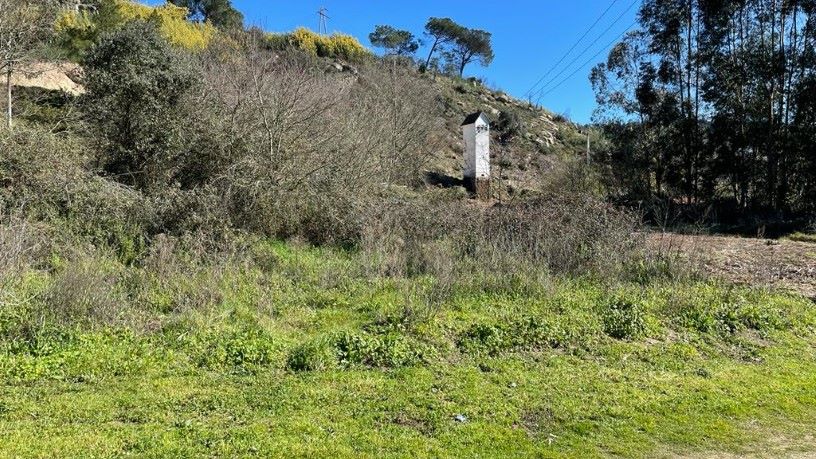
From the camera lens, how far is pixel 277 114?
12.1 meters

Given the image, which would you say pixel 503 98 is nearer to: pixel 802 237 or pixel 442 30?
pixel 442 30

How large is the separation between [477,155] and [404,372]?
19.4m

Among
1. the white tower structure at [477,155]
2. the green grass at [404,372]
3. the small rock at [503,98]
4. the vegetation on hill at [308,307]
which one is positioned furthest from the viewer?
the small rock at [503,98]

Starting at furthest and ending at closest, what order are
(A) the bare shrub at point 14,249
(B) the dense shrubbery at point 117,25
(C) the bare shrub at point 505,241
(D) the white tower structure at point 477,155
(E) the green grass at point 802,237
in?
(D) the white tower structure at point 477,155
(B) the dense shrubbery at point 117,25
(E) the green grass at point 802,237
(C) the bare shrub at point 505,241
(A) the bare shrub at point 14,249

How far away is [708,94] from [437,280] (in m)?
16.9

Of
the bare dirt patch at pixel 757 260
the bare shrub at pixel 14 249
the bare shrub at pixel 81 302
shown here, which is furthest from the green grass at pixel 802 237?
the bare shrub at pixel 14 249

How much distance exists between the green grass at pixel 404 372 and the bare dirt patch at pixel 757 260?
4.16 ft

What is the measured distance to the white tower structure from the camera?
23094 mm

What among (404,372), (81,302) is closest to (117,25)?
(81,302)

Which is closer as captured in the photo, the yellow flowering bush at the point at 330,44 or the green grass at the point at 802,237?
the green grass at the point at 802,237

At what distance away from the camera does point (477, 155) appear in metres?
23.4

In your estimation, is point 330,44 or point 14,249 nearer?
point 14,249

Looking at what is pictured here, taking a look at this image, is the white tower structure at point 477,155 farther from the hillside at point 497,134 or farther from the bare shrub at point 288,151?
the bare shrub at point 288,151

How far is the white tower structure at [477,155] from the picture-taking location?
2309cm
